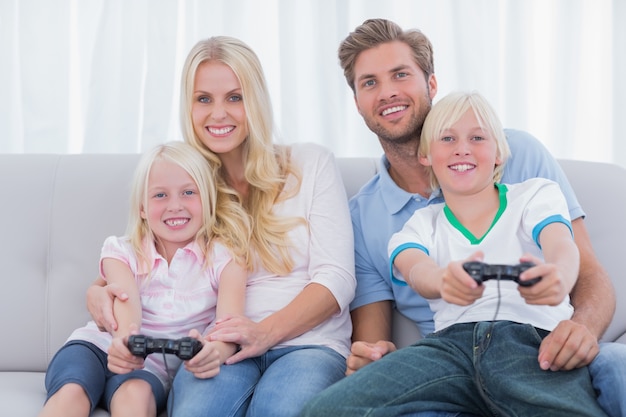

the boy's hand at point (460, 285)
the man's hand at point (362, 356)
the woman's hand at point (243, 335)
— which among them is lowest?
the man's hand at point (362, 356)

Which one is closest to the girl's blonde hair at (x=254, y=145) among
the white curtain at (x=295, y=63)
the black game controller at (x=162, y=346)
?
the black game controller at (x=162, y=346)

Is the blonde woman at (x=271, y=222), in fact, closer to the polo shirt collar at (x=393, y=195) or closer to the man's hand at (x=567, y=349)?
the polo shirt collar at (x=393, y=195)

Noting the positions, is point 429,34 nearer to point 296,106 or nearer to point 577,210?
point 296,106

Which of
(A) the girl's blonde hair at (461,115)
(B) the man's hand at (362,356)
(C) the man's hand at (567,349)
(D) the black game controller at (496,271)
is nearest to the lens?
(D) the black game controller at (496,271)

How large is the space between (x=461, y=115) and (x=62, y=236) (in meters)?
1.02

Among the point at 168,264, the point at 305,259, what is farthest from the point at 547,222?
the point at 168,264

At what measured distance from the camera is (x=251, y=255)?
1.93 m

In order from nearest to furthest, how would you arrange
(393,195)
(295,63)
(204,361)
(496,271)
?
(496,271)
(204,361)
(393,195)
(295,63)

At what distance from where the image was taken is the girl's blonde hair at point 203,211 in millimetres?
1924

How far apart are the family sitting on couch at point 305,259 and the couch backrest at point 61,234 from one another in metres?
0.18

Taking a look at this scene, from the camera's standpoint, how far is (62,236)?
2.11 metres

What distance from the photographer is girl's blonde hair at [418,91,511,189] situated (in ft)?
5.97

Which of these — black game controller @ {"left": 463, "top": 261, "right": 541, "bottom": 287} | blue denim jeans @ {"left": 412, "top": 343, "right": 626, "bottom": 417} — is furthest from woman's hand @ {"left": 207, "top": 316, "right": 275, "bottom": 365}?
black game controller @ {"left": 463, "top": 261, "right": 541, "bottom": 287}

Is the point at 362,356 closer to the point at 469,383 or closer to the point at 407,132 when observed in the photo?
the point at 469,383
